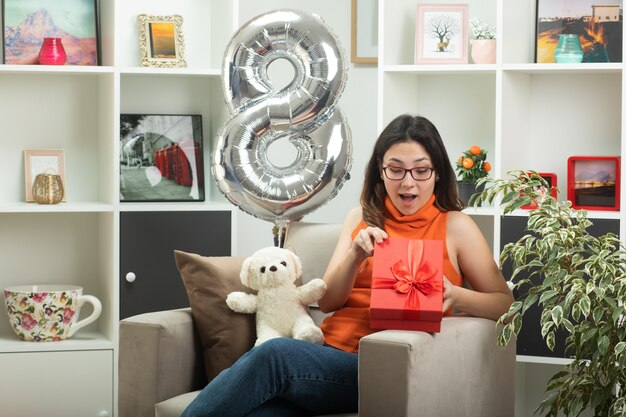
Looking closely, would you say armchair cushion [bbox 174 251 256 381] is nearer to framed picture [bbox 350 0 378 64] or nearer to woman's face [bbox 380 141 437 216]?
woman's face [bbox 380 141 437 216]

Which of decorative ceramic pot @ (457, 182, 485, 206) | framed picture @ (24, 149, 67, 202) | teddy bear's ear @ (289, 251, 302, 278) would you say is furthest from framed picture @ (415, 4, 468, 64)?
framed picture @ (24, 149, 67, 202)

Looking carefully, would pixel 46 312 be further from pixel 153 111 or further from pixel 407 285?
pixel 407 285

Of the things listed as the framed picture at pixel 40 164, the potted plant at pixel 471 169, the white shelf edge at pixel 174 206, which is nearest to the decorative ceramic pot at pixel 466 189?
the potted plant at pixel 471 169

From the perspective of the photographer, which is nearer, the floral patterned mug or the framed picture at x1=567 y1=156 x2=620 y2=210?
the framed picture at x1=567 y1=156 x2=620 y2=210

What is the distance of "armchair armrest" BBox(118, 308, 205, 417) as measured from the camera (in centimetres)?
249

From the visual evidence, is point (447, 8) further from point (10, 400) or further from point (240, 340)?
point (10, 400)

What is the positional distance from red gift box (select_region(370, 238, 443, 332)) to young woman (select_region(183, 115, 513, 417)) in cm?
6

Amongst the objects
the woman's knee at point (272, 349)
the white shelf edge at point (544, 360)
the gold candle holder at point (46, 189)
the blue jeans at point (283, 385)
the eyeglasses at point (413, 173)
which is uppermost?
the eyeglasses at point (413, 173)

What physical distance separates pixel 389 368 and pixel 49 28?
191 centimetres

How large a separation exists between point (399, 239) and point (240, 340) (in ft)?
1.66

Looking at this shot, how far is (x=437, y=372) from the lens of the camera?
226cm

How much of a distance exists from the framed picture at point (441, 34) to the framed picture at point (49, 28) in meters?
1.10

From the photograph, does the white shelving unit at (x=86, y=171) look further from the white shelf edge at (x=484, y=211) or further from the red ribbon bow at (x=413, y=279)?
the red ribbon bow at (x=413, y=279)

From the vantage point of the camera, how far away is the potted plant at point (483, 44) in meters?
3.29
